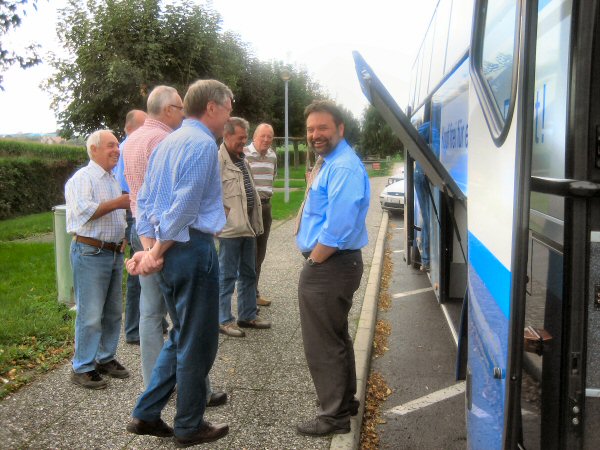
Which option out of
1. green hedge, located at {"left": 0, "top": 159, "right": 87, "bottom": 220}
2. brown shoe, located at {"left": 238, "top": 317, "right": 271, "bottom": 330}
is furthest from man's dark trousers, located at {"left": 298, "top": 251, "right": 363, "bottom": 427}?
green hedge, located at {"left": 0, "top": 159, "right": 87, "bottom": 220}

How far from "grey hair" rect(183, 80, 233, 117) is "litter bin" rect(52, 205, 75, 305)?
9.62 ft

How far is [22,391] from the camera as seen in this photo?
170 inches

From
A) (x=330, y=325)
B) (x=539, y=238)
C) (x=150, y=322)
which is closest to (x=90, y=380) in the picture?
(x=150, y=322)

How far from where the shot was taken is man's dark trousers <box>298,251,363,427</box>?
3.54 m

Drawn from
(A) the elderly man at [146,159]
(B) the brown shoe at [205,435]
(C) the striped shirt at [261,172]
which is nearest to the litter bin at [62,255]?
(C) the striped shirt at [261,172]

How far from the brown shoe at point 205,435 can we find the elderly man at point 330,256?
18.6 inches

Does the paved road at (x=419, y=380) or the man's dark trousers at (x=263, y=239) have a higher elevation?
the man's dark trousers at (x=263, y=239)

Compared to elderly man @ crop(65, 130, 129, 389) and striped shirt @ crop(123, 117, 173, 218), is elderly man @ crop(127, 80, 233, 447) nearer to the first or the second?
striped shirt @ crop(123, 117, 173, 218)

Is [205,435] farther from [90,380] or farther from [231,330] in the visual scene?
[231,330]

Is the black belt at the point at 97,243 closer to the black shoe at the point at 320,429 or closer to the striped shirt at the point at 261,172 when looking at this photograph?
the black shoe at the point at 320,429

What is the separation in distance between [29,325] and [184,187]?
3420mm

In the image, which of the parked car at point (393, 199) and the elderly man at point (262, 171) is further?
the parked car at point (393, 199)

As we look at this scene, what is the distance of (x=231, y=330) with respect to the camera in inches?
220

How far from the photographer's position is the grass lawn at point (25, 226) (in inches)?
524
